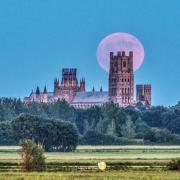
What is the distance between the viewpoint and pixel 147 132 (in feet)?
623

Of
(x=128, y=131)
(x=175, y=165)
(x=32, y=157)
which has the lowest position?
(x=175, y=165)

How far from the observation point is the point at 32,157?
260ft

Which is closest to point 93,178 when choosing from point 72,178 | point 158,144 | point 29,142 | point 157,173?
point 72,178

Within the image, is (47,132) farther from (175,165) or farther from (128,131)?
(175,165)

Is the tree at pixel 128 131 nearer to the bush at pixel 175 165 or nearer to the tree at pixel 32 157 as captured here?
the tree at pixel 32 157

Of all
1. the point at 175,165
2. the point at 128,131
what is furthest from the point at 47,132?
the point at 175,165

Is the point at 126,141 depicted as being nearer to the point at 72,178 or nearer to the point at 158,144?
the point at 158,144

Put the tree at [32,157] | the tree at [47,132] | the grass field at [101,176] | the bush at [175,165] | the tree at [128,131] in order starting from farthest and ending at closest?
the tree at [128,131]
the tree at [47,132]
the tree at [32,157]
the bush at [175,165]
the grass field at [101,176]

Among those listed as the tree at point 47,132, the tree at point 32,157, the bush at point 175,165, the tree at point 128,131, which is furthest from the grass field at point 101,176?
the tree at point 128,131

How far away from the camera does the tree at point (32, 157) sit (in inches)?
3123

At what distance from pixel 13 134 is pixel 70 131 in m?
13.7

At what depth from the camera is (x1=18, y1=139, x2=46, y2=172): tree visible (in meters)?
79.3

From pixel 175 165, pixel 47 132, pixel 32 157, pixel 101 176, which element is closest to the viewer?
pixel 101 176

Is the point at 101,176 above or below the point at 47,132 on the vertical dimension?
below
